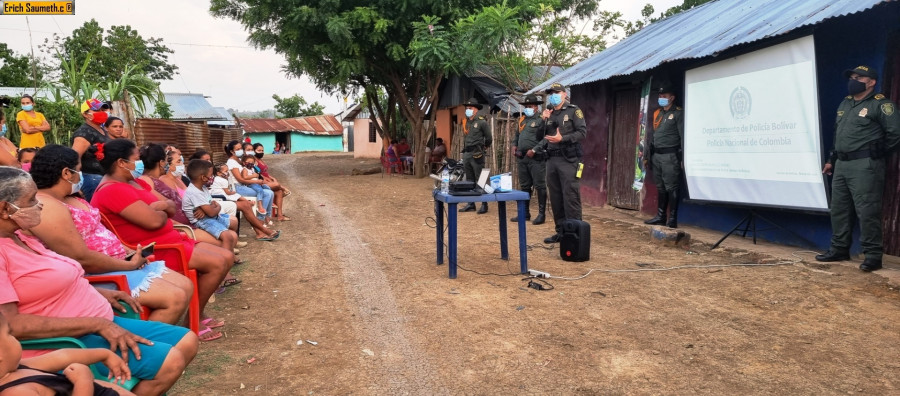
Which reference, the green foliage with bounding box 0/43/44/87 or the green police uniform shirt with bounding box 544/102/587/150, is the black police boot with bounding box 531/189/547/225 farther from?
the green foliage with bounding box 0/43/44/87

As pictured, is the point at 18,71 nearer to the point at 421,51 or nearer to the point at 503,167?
the point at 421,51

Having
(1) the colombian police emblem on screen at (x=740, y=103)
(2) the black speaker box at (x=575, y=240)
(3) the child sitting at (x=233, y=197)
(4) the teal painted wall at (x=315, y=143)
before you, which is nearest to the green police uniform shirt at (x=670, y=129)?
(1) the colombian police emblem on screen at (x=740, y=103)

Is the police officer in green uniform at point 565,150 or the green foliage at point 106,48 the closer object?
the police officer in green uniform at point 565,150

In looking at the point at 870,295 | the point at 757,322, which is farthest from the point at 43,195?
the point at 870,295

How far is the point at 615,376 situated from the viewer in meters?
3.34

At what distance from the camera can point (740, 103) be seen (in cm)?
679

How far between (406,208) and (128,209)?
746cm

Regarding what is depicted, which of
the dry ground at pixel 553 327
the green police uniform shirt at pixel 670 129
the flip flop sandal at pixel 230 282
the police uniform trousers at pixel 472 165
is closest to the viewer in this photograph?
the dry ground at pixel 553 327

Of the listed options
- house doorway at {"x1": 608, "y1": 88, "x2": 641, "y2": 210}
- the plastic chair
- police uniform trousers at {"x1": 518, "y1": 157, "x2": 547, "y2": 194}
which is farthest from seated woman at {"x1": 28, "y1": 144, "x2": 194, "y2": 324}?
house doorway at {"x1": 608, "y1": 88, "x2": 641, "y2": 210}

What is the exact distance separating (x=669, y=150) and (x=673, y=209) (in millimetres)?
792

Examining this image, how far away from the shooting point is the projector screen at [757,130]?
589 cm

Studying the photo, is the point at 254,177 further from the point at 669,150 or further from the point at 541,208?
the point at 669,150

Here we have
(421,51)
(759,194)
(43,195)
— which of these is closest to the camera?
(43,195)

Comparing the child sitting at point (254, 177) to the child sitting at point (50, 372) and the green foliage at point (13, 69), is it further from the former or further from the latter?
the green foliage at point (13, 69)
